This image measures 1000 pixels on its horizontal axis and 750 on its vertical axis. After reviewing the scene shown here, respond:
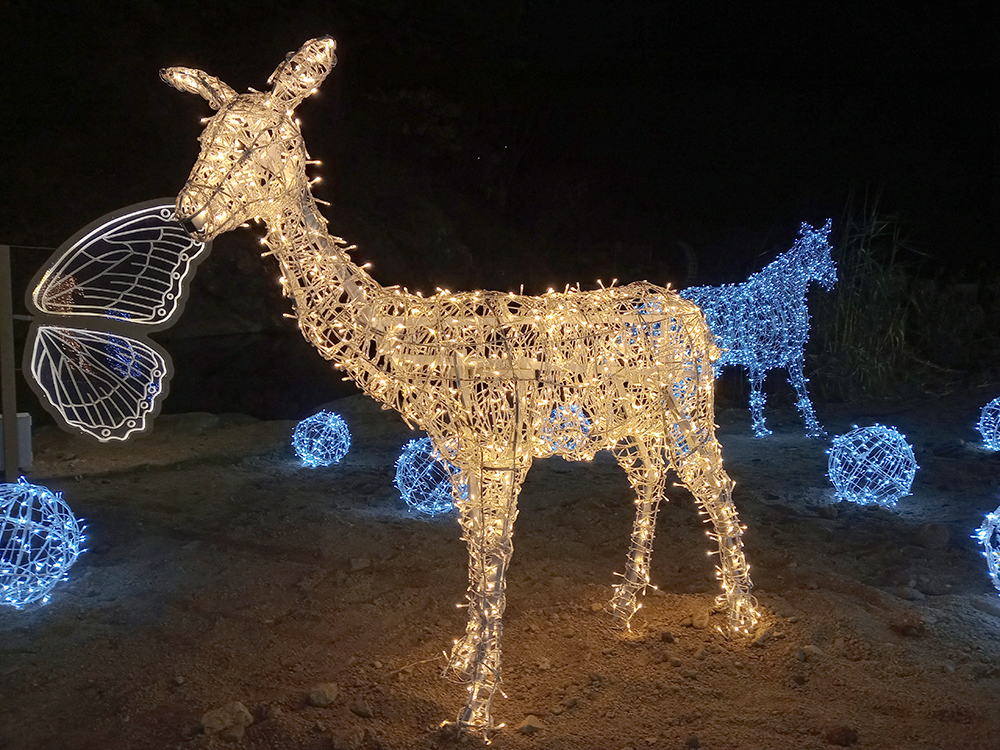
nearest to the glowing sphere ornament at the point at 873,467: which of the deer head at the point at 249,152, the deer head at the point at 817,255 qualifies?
the deer head at the point at 817,255

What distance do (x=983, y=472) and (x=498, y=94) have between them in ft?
29.3

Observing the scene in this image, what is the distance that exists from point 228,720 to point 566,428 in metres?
2.02

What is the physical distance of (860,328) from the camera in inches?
428

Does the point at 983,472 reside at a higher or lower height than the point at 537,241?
lower

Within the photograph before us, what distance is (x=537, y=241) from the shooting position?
12.2 metres

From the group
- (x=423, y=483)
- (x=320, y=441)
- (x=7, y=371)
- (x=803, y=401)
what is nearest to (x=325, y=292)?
(x=7, y=371)

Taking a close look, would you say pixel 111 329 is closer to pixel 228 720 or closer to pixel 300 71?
pixel 300 71

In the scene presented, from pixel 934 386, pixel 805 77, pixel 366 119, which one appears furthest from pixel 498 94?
pixel 934 386

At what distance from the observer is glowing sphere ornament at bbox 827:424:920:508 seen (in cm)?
606

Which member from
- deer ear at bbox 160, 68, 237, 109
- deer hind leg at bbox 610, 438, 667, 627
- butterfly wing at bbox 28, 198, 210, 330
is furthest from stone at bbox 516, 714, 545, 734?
deer ear at bbox 160, 68, 237, 109

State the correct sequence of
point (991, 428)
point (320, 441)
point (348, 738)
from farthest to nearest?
1. point (991, 428)
2. point (320, 441)
3. point (348, 738)

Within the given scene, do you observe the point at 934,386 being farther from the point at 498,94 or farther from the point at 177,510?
the point at 177,510

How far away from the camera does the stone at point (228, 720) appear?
2.96 metres

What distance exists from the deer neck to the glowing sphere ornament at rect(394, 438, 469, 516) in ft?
8.67
